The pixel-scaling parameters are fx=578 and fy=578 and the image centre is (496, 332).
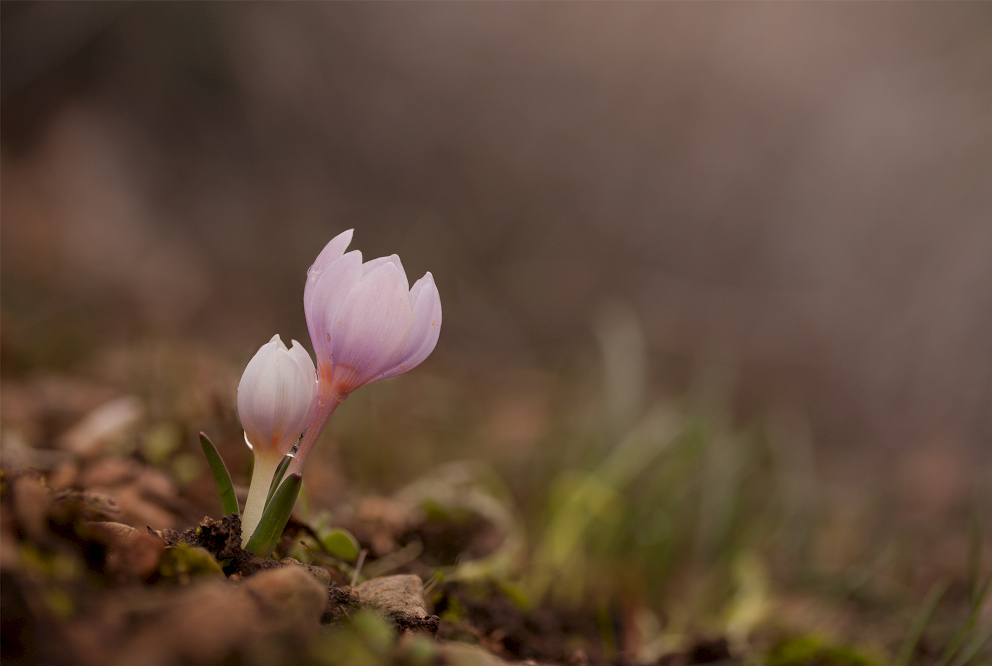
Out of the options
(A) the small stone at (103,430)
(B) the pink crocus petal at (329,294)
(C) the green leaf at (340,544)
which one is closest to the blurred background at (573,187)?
(A) the small stone at (103,430)

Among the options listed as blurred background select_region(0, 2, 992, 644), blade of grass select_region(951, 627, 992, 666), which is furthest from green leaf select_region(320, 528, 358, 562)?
blurred background select_region(0, 2, 992, 644)

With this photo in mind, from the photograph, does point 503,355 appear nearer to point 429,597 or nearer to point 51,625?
point 429,597

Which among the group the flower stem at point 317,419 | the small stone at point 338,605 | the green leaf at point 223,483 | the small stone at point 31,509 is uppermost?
the flower stem at point 317,419

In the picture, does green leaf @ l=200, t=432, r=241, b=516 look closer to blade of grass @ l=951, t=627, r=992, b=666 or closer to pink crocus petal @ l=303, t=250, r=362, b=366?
pink crocus petal @ l=303, t=250, r=362, b=366

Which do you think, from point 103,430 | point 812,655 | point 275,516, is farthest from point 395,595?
point 103,430

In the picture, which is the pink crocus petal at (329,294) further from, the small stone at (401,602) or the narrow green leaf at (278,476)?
the small stone at (401,602)

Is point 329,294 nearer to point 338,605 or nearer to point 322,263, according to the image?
point 322,263
